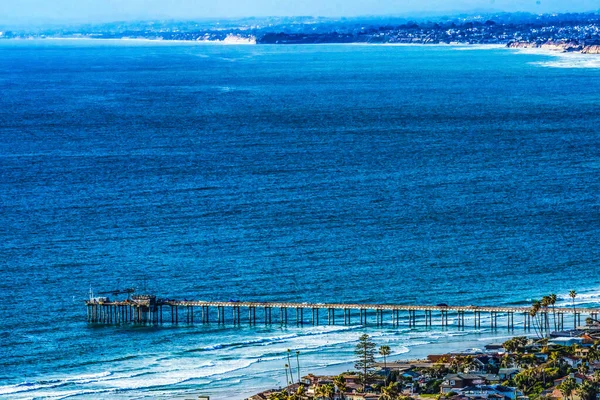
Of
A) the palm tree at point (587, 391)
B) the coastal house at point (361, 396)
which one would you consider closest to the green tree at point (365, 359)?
the coastal house at point (361, 396)

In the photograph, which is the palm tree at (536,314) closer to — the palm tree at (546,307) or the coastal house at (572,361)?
the palm tree at (546,307)

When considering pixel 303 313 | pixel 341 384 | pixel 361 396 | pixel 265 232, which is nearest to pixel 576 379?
pixel 361 396

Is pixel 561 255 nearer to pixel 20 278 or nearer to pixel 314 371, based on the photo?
pixel 314 371

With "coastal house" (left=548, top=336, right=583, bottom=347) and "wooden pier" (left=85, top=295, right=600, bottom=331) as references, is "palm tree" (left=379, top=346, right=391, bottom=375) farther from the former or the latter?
"wooden pier" (left=85, top=295, right=600, bottom=331)

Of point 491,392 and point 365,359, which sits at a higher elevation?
point 491,392

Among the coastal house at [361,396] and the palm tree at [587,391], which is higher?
the palm tree at [587,391]

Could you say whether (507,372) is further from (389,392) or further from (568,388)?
(389,392)

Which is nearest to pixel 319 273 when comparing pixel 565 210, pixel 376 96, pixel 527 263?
pixel 527 263

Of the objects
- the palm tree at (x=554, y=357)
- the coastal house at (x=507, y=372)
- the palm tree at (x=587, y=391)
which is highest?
the palm tree at (x=587, y=391)
